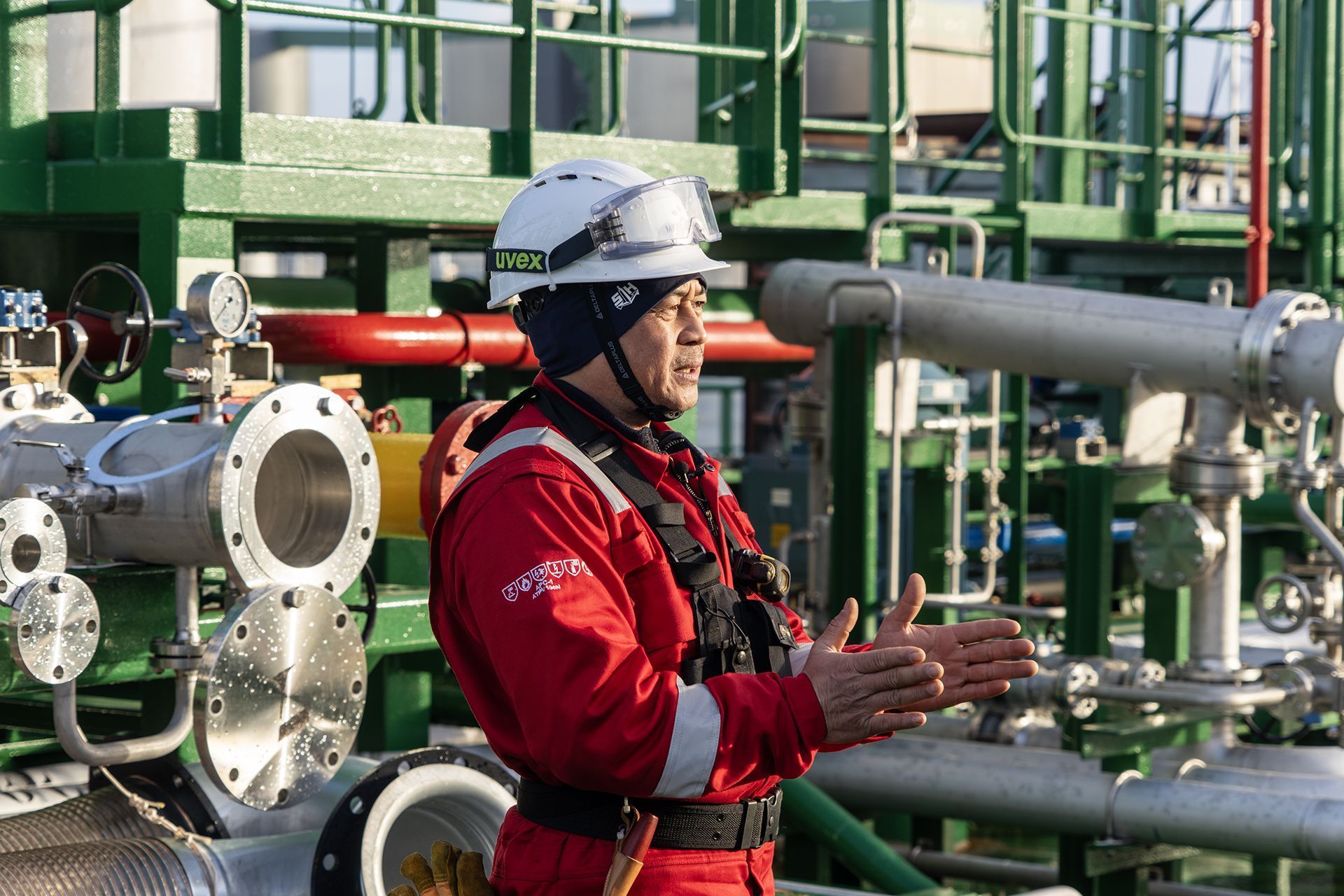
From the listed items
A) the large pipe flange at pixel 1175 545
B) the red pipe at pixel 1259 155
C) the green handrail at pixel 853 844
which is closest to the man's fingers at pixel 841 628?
the green handrail at pixel 853 844

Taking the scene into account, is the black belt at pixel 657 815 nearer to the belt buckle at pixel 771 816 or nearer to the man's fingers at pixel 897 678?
the belt buckle at pixel 771 816

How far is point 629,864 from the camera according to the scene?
2.63m

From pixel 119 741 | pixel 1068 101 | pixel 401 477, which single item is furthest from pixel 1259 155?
pixel 119 741

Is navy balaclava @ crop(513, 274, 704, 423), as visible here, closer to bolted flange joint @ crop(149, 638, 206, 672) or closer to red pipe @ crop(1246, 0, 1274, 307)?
bolted flange joint @ crop(149, 638, 206, 672)

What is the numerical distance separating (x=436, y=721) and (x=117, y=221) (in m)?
2.00

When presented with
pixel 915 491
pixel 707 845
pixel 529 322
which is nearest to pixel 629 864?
pixel 707 845

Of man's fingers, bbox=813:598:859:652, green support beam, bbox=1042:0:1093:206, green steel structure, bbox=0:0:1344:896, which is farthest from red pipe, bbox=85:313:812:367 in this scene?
green support beam, bbox=1042:0:1093:206

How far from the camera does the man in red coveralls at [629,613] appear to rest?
2.47 m

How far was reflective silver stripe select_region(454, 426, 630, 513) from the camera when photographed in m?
2.68

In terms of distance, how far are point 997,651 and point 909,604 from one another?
132 mm

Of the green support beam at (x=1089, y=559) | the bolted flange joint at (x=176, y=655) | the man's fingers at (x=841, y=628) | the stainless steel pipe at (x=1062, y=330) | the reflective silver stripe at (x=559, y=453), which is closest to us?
the man's fingers at (x=841, y=628)

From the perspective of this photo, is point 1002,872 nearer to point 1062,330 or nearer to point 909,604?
point 1062,330

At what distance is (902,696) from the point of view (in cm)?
248

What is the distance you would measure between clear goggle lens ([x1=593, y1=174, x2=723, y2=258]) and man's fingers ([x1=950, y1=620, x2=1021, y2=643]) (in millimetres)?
703
